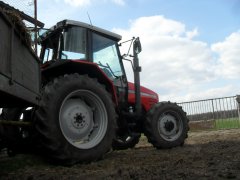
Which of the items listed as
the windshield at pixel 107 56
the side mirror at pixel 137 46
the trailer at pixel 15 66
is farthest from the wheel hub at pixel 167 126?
the trailer at pixel 15 66

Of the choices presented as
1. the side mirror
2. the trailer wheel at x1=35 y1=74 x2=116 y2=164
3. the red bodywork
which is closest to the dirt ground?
the trailer wheel at x1=35 y1=74 x2=116 y2=164

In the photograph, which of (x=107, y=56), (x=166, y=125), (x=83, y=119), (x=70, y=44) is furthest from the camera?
(x=166, y=125)

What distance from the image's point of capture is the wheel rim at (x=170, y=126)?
7008 millimetres

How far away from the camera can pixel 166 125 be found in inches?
279

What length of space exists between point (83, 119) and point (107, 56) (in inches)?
73.7

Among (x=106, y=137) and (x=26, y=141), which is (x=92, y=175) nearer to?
(x=106, y=137)

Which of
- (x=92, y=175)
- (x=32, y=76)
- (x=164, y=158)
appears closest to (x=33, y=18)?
(x=32, y=76)

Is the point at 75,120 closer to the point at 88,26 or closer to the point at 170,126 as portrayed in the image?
the point at 88,26

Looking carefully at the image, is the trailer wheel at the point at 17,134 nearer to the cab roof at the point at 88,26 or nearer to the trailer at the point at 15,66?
the trailer at the point at 15,66

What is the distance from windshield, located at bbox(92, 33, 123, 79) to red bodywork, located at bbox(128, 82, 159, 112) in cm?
38

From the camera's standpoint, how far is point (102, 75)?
573 cm

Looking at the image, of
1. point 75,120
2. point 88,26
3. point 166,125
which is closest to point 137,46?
point 88,26

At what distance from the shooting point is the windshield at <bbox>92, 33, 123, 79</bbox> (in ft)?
20.9

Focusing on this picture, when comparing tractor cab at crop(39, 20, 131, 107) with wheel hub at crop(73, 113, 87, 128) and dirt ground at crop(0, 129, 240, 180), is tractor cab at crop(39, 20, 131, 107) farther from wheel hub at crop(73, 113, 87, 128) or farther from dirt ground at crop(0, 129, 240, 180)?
dirt ground at crop(0, 129, 240, 180)
